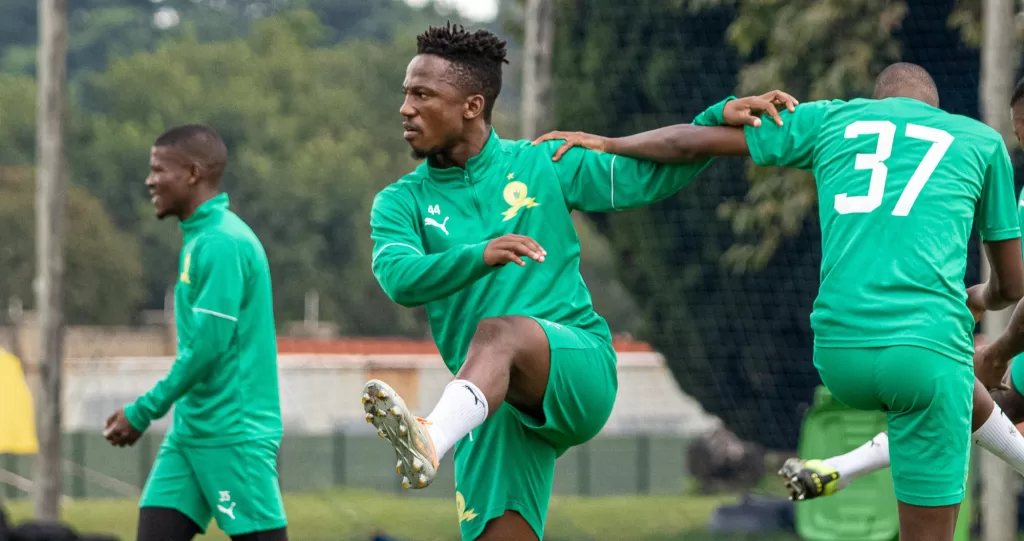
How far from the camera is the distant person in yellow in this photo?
12.0 metres

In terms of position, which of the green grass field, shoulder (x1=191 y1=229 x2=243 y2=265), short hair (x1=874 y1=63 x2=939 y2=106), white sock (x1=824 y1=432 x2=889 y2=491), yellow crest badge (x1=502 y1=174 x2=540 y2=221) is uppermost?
short hair (x1=874 y1=63 x2=939 y2=106)

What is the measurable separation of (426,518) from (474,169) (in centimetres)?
1421

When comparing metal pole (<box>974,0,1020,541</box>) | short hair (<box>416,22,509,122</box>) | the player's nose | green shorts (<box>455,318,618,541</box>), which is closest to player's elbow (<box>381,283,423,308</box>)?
green shorts (<box>455,318,618,541</box>)

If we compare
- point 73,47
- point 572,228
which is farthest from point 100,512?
point 73,47

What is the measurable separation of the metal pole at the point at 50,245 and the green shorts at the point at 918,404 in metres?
8.02

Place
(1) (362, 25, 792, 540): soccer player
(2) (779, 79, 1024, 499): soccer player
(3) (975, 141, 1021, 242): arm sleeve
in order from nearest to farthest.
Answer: (1) (362, 25, 792, 540): soccer player, (3) (975, 141, 1021, 242): arm sleeve, (2) (779, 79, 1024, 499): soccer player

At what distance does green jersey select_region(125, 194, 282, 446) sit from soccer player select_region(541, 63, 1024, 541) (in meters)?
2.33

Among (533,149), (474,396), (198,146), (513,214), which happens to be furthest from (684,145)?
(198,146)

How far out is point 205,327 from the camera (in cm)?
577

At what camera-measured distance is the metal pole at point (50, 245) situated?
11.2 m

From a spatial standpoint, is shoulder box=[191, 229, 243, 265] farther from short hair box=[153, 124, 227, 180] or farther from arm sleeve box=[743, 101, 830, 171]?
arm sleeve box=[743, 101, 830, 171]

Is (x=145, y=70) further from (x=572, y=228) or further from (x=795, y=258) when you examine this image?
(x=572, y=228)

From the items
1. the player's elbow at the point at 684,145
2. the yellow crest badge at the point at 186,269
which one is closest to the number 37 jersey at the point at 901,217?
the player's elbow at the point at 684,145

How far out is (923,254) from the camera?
4332 millimetres
